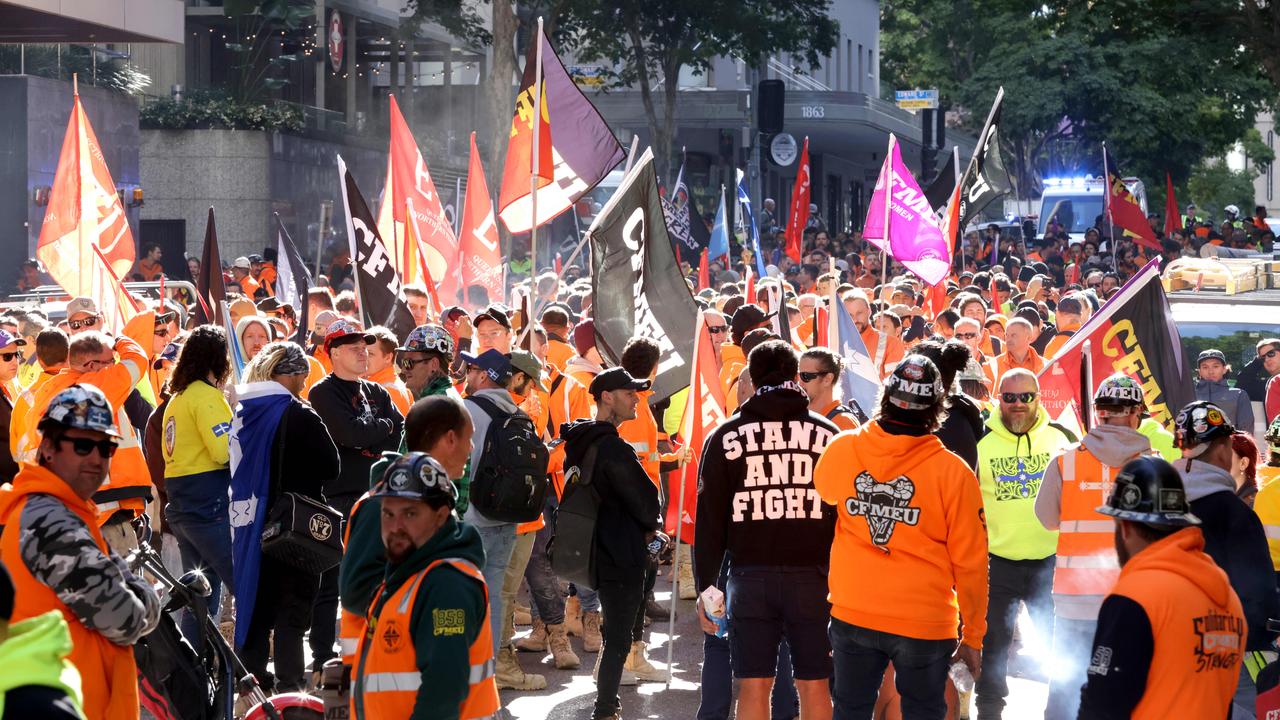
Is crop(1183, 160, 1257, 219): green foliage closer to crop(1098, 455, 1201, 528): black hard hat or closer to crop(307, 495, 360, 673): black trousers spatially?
crop(307, 495, 360, 673): black trousers

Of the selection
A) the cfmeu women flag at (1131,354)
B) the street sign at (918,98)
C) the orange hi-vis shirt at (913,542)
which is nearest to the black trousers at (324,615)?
the orange hi-vis shirt at (913,542)

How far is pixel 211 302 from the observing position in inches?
456

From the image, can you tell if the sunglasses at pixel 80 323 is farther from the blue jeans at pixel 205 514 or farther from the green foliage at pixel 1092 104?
the green foliage at pixel 1092 104

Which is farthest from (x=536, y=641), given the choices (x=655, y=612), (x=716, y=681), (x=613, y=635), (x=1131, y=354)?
(x=1131, y=354)

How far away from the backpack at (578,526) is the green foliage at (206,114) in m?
27.1

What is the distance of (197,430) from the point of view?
771 centimetres

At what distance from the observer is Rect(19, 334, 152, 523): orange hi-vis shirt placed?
8.13m

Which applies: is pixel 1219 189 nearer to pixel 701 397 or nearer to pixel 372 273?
pixel 372 273

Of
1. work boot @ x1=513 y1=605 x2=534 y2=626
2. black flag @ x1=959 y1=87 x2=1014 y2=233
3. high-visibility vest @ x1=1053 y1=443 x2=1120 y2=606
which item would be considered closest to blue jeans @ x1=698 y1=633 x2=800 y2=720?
high-visibility vest @ x1=1053 y1=443 x2=1120 y2=606

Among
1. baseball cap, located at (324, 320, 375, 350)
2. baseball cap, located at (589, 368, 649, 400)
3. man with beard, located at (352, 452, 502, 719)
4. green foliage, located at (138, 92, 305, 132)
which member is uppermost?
green foliage, located at (138, 92, 305, 132)

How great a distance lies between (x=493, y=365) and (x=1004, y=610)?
2441mm

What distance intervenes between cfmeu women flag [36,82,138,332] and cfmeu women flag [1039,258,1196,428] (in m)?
8.46

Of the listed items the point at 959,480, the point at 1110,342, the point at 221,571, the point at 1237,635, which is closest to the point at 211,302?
the point at 221,571

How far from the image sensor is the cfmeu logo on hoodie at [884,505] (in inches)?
220
